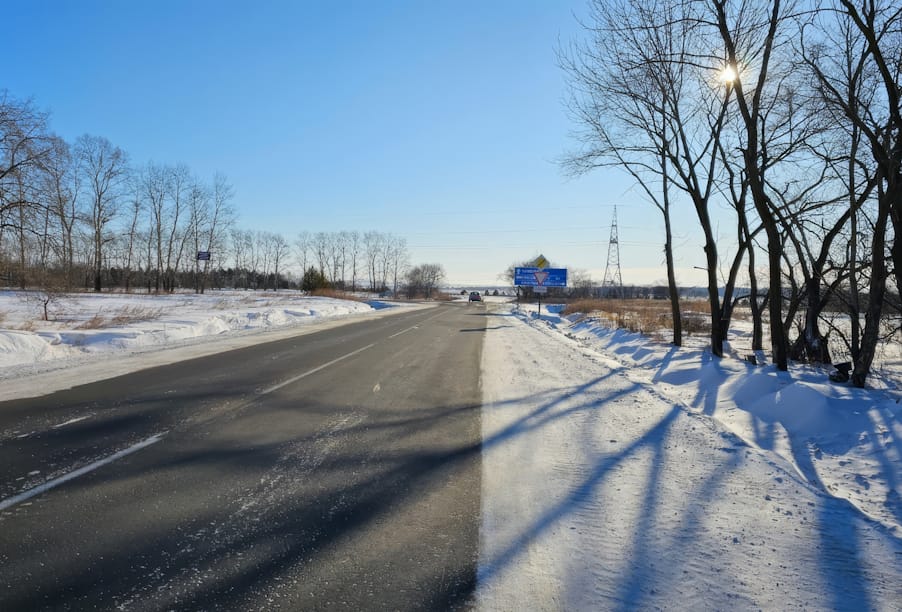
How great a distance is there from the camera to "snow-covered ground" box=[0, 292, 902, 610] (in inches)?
114

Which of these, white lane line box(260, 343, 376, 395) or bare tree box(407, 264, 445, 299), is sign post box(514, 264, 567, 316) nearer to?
white lane line box(260, 343, 376, 395)

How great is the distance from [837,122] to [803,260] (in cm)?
400

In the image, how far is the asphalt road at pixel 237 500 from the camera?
109 inches

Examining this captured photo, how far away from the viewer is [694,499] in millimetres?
4137

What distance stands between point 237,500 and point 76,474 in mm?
1582

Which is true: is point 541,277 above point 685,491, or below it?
above

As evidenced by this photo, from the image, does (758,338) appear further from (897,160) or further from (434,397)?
(434,397)

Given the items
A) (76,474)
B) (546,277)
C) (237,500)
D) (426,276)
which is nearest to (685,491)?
(237,500)

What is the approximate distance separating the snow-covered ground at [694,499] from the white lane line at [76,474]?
3400 mm

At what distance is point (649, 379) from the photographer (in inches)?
412

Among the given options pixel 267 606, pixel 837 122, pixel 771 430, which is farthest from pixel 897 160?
pixel 267 606

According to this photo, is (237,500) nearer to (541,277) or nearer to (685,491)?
(685,491)

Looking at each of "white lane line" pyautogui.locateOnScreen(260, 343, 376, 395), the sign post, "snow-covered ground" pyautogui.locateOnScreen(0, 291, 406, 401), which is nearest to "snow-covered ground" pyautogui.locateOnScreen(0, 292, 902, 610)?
"snow-covered ground" pyautogui.locateOnScreen(0, 291, 406, 401)

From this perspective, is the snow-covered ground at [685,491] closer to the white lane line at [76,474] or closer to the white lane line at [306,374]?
the white lane line at [306,374]
